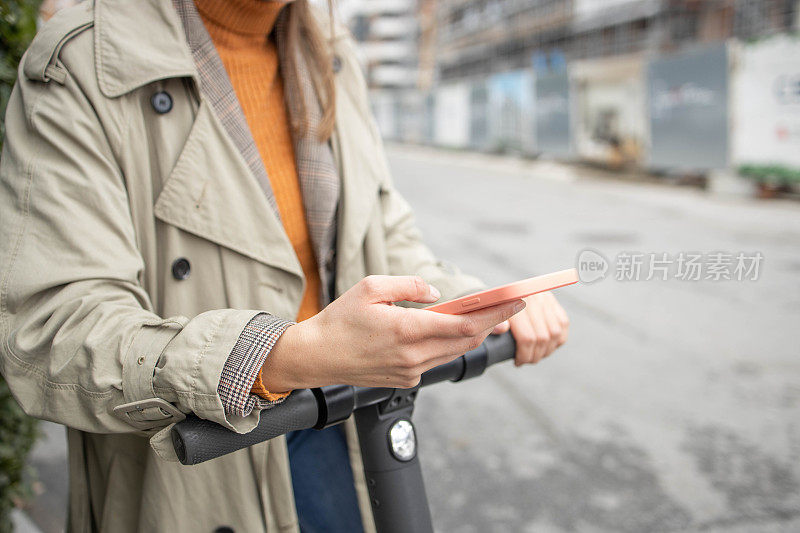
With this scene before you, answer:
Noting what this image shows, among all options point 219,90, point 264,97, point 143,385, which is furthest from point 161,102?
point 143,385

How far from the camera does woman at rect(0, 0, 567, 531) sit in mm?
925

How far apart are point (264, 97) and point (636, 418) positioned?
10.7ft

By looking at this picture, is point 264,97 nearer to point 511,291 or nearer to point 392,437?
point 392,437

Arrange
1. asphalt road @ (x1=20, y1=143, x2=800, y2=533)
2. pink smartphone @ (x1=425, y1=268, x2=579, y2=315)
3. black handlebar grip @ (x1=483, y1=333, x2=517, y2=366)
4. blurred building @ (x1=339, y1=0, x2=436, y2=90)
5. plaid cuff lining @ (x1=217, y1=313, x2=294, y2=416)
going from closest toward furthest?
pink smartphone @ (x1=425, y1=268, x2=579, y2=315), plaid cuff lining @ (x1=217, y1=313, x2=294, y2=416), black handlebar grip @ (x1=483, y1=333, x2=517, y2=366), asphalt road @ (x1=20, y1=143, x2=800, y2=533), blurred building @ (x1=339, y1=0, x2=436, y2=90)

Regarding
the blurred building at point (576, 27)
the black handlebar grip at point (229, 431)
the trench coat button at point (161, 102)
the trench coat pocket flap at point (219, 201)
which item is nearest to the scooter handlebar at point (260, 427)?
the black handlebar grip at point (229, 431)

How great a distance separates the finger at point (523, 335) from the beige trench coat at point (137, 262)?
0.50 ft

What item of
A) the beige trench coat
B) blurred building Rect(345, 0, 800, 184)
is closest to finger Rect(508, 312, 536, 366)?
the beige trench coat

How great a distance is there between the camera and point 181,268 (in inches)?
49.9

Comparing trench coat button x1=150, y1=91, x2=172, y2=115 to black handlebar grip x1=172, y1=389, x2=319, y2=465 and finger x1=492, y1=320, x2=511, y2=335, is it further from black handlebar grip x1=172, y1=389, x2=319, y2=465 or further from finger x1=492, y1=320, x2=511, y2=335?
finger x1=492, y1=320, x2=511, y2=335

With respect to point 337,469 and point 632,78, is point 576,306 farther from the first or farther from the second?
point 632,78

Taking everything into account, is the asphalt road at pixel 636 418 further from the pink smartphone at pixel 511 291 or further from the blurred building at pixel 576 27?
the blurred building at pixel 576 27

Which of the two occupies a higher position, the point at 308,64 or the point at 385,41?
the point at 385,41

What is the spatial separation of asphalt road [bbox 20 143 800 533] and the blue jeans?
797 millimetres

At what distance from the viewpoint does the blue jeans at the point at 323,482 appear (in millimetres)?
1565
